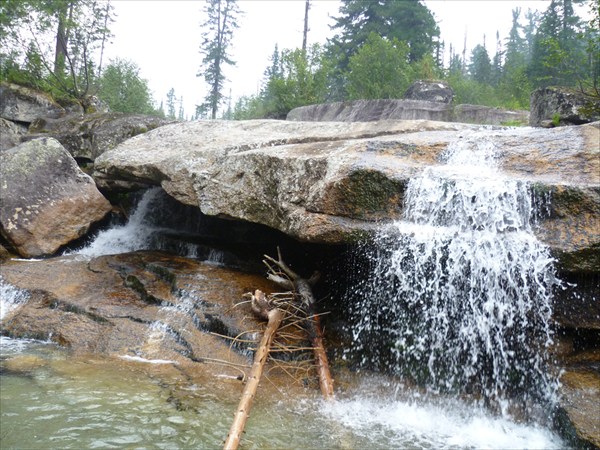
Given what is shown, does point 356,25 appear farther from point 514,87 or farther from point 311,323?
point 311,323

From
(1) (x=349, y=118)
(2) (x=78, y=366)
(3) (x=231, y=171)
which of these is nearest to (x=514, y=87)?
(1) (x=349, y=118)

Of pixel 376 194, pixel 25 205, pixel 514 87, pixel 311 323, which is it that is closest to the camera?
pixel 376 194

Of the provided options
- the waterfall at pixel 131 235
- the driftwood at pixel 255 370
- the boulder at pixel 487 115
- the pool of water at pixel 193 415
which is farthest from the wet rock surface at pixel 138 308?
the boulder at pixel 487 115

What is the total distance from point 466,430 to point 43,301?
19.6 feet

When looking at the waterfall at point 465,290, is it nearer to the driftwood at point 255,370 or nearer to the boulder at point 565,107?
the driftwood at point 255,370

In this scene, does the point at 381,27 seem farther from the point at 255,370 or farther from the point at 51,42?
the point at 255,370

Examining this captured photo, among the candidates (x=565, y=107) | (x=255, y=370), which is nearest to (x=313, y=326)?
(x=255, y=370)

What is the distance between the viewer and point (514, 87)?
21109 millimetres

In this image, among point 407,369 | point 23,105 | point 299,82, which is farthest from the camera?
point 299,82

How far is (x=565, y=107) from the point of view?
8.95 m

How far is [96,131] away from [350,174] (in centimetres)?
870

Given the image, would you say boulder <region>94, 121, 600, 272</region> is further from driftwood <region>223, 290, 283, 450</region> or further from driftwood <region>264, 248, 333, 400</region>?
driftwood <region>223, 290, 283, 450</region>

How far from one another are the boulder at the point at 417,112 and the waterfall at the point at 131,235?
19.8 ft

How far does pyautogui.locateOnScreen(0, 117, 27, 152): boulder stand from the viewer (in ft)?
39.8
